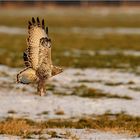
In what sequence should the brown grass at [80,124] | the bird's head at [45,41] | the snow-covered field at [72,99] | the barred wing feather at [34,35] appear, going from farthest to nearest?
1. the snow-covered field at [72,99]
2. the brown grass at [80,124]
3. the barred wing feather at [34,35]
4. the bird's head at [45,41]

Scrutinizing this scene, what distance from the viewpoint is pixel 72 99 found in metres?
19.2

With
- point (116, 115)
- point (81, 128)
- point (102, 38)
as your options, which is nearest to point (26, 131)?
point (81, 128)

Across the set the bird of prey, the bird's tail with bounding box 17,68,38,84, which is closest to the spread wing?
the bird of prey

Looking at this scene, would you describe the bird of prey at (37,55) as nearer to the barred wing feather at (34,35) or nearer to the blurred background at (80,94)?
the barred wing feather at (34,35)

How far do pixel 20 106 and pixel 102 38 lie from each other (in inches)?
1343

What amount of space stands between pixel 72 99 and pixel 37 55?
809cm

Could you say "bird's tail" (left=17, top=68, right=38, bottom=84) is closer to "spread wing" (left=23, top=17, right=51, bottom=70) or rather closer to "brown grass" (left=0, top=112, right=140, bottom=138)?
"spread wing" (left=23, top=17, right=51, bottom=70)

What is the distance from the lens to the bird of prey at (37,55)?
11.0 meters

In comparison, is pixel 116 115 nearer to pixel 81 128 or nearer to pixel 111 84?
pixel 81 128

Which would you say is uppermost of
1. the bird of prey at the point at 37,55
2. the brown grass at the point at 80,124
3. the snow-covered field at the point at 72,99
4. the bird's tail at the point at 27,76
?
the bird of prey at the point at 37,55

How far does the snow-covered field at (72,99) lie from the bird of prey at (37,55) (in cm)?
172

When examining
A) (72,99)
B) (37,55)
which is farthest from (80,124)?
(72,99)

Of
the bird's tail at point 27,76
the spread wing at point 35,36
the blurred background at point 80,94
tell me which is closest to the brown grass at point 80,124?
the blurred background at point 80,94

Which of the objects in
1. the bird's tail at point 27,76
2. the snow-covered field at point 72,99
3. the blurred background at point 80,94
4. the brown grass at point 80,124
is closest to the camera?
the bird's tail at point 27,76
